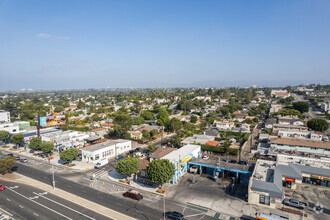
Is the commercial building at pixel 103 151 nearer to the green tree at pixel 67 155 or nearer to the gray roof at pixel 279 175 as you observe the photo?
the green tree at pixel 67 155

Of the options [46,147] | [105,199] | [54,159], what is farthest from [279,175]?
[46,147]

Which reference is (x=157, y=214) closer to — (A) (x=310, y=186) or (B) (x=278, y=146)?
(A) (x=310, y=186)

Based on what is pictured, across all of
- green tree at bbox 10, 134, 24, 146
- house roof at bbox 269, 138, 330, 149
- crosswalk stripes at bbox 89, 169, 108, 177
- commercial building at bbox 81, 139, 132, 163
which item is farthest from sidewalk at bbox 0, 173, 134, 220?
house roof at bbox 269, 138, 330, 149

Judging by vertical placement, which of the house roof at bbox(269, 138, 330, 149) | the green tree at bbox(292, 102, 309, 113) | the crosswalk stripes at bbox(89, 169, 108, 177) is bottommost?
the crosswalk stripes at bbox(89, 169, 108, 177)

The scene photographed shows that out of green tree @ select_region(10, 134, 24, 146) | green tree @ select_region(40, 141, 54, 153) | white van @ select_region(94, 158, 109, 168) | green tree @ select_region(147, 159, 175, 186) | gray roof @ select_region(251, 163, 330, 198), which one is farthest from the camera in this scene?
green tree @ select_region(10, 134, 24, 146)

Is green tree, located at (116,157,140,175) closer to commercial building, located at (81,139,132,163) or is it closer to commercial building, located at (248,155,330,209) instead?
commercial building, located at (81,139,132,163)

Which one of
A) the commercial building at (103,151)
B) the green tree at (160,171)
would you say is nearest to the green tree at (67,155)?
the commercial building at (103,151)

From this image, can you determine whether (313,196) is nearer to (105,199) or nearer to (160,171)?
(160,171)
